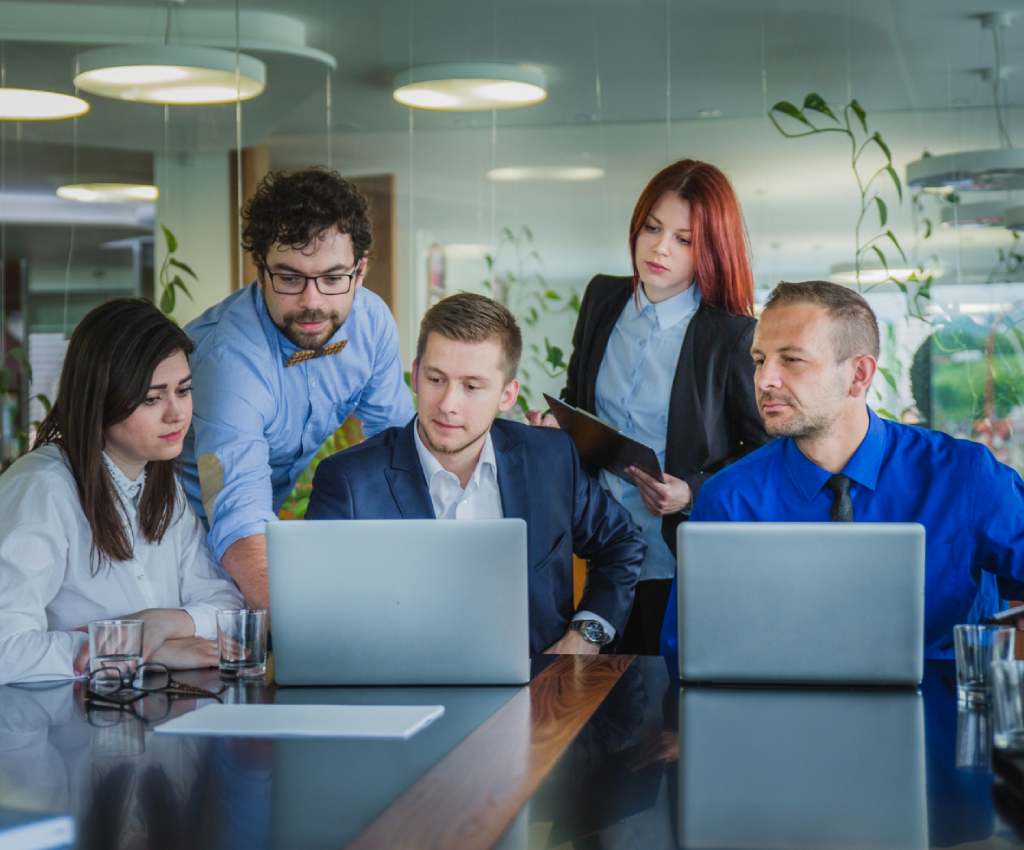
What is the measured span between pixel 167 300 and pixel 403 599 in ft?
14.3

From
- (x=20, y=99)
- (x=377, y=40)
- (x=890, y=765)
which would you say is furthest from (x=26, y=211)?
(x=890, y=765)

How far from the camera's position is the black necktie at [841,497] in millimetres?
2496

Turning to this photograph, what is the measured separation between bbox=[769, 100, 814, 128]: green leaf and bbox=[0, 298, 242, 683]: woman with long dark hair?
3325 millimetres

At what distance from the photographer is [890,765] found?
1559 millimetres

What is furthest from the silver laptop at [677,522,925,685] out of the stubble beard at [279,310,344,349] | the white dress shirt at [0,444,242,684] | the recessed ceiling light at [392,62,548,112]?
the recessed ceiling light at [392,62,548,112]

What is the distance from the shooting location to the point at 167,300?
19.9ft

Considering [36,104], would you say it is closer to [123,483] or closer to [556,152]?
[556,152]

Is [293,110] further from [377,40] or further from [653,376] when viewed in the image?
[653,376]

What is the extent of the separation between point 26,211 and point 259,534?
13.7 feet

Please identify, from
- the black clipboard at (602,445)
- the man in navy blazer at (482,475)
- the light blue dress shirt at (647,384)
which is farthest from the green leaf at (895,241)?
the man in navy blazer at (482,475)

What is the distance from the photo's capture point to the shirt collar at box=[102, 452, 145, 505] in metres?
2.63

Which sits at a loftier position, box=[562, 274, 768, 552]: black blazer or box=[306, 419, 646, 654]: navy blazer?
box=[562, 274, 768, 552]: black blazer

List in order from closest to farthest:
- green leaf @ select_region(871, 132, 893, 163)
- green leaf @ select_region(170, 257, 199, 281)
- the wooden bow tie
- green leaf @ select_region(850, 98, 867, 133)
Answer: the wooden bow tie, green leaf @ select_region(850, 98, 867, 133), green leaf @ select_region(871, 132, 893, 163), green leaf @ select_region(170, 257, 199, 281)

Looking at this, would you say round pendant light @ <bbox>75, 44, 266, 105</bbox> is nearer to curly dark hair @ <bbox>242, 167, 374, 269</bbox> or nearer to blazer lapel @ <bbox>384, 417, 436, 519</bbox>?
curly dark hair @ <bbox>242, 167, 374, 269</bbox>
